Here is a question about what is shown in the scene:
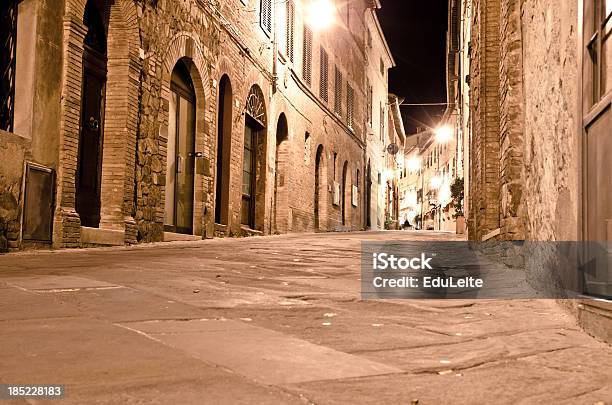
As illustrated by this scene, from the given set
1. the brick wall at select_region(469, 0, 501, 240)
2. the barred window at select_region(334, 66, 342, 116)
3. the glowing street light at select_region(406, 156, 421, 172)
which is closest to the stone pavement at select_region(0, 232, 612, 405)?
the brick wall at select_region(469, 0, 501, 240)

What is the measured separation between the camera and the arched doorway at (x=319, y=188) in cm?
2008

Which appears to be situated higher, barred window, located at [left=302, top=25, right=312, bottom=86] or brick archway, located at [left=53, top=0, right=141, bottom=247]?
barred window, located at [left=302, top=25, right=312, bottom=86]

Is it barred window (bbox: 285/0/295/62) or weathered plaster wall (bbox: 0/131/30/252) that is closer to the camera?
weathered plaster wall (bbox: 0/131/30/252)

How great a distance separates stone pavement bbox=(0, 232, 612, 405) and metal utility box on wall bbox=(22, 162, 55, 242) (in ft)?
9.13

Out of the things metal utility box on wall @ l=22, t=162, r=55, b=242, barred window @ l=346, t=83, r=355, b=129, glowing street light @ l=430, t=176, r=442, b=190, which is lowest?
metal utility box on wall @ l=22, t=162, r=55, b=242

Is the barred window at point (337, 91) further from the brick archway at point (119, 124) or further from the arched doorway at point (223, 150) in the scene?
the brick archway at point (119, 124)

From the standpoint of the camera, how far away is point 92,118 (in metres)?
9.09

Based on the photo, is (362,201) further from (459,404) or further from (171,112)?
(459,404)

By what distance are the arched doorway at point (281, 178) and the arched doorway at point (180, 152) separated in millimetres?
4323

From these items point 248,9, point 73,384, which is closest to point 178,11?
point 248,9

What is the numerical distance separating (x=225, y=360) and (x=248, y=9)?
12413 millimetres

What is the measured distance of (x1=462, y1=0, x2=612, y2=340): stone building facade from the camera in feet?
10.00

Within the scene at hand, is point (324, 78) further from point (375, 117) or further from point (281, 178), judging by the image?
point (375, 117)

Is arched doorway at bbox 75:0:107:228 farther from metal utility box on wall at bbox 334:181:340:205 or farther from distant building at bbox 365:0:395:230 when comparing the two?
distant building at bbox 365:0:395:230
